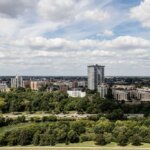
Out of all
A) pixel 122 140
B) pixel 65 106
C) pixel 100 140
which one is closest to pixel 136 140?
pixel 122 140

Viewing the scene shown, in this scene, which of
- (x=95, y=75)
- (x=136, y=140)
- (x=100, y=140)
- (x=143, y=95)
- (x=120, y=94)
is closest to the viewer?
(x=136, y=140)

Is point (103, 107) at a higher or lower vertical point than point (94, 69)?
lower

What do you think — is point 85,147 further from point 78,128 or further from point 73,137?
point 78,128

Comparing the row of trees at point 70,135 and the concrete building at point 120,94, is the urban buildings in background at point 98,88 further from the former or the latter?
the row of trees at point 70,135

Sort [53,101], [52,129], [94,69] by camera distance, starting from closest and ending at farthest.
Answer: [52,129], [53,101], [94,69]

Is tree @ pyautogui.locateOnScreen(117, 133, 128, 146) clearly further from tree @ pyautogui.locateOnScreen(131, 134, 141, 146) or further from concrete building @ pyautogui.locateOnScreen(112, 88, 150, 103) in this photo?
concrete building @ pyautogui.locateOnScreen(112, 88, 150, 103)

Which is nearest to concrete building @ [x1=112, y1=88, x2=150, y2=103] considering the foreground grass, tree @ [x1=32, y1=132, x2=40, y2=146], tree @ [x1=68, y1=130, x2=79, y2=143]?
tree @ [x1=68, y1=130, x2=79, y2=143]

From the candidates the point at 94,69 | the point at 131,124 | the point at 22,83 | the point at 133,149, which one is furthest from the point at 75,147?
the point at 22,83

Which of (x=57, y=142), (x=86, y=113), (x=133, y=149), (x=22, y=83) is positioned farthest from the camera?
(x=22, y=83)

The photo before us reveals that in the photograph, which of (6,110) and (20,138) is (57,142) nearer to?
(20,138)
